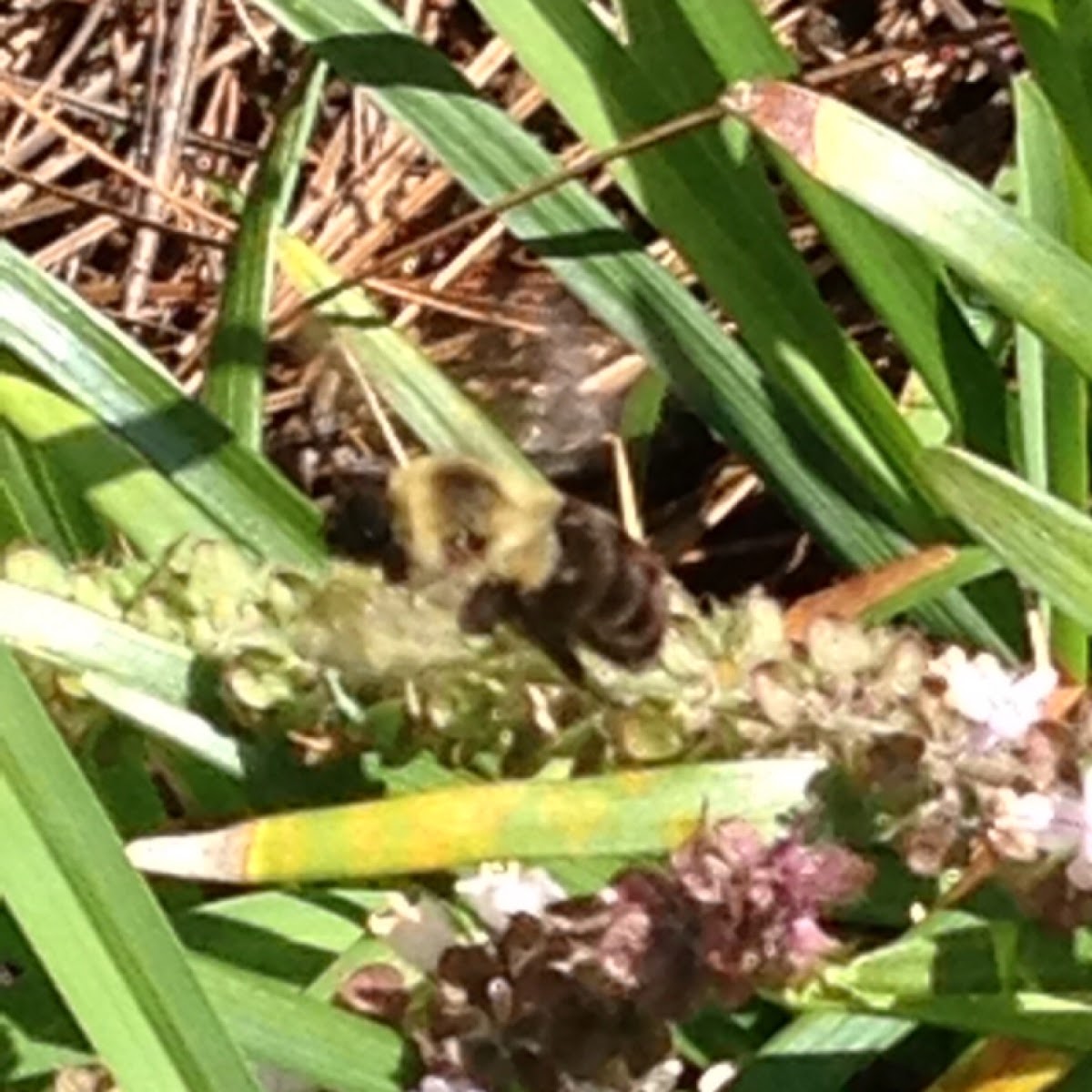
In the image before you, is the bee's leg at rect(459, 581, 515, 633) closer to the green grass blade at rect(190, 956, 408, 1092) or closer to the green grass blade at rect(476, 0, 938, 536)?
the green grass blade at rect(190, 956, 408, 1092)

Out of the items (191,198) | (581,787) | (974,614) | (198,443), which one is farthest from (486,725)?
(191,198)

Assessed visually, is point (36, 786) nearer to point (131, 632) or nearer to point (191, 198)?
point (131, 632)

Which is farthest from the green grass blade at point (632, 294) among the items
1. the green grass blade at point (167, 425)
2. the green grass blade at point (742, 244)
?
the green grass blade at point (167, 425)

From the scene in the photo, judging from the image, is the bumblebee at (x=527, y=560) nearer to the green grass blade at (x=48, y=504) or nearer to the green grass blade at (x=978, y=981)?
the green grass blade at (x=978, y=981)

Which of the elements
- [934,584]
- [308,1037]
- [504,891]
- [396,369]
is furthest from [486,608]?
[396,369]

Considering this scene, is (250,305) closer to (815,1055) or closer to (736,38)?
(736,38)
